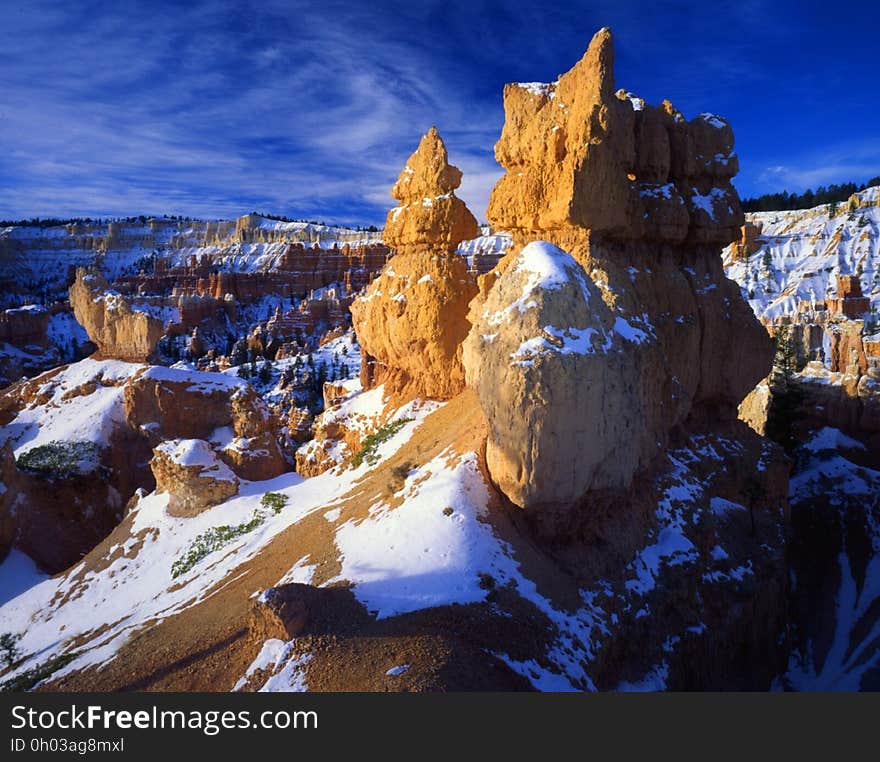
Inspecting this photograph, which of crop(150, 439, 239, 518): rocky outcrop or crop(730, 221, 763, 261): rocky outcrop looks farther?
crop(730, 221, 763, 261): rocky outcrop

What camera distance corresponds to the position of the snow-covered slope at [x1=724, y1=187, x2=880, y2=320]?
8312 cm

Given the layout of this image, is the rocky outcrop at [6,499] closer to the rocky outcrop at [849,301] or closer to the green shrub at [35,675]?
the green shrub at [35,675]

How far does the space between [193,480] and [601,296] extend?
15.5 metres

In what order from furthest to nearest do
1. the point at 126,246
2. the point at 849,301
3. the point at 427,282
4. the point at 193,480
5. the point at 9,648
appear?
the point at 126,246 → the point at 849,301 → the point at 193,480 → the point at 427,282 → the point at 9,648

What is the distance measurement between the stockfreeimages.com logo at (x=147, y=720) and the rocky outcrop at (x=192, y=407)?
18.5 m

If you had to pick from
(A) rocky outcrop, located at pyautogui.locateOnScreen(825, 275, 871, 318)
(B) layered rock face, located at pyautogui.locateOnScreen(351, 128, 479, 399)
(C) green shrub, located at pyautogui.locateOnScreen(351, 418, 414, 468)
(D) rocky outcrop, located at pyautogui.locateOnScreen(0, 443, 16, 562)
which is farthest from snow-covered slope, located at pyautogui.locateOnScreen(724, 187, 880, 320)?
(D) rocky outcrop, located at pyautogui.locateOnScreen(0, 443, 16, 562)

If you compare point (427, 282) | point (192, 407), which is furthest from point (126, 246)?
point (427, 282)

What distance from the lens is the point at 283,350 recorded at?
7800cm

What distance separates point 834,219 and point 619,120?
4244 inches

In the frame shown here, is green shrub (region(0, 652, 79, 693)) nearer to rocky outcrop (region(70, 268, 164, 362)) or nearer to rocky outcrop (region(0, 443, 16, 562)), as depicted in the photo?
rocky outcrop (region(0, 443, 16, 562))

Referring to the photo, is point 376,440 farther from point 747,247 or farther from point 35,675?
point 747,247

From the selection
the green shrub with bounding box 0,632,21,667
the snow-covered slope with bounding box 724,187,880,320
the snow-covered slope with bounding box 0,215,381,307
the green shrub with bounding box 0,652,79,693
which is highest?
the snow-covered slope with bounding box 0,215,381,307

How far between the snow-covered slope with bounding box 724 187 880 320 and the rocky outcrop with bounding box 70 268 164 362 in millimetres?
77910

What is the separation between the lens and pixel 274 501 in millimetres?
18734
